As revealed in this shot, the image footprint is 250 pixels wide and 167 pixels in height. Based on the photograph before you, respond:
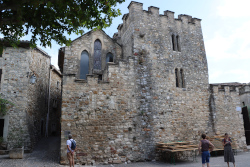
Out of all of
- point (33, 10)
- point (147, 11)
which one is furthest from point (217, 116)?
point (33, 10)

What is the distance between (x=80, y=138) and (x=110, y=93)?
280 cm

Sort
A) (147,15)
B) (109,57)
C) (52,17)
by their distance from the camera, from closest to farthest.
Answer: (52,17), (147,15), (109,57)

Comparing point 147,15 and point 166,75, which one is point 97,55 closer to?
point 147,15

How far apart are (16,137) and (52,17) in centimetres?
931

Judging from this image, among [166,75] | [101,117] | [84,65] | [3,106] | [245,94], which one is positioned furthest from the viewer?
[245,94]

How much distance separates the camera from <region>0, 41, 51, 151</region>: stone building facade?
484 inches

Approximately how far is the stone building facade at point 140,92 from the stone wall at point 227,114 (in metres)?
0.07

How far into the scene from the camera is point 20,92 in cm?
1271

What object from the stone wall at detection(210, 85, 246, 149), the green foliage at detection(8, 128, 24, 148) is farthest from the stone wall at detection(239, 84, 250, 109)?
the green foliage at detection(8, 128, 24, 148)

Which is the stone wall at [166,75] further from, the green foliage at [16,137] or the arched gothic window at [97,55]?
the green foliage at [16,137]

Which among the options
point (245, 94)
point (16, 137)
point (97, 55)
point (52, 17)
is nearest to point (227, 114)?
point (245, 94)

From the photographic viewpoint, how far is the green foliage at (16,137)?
12.0 meters

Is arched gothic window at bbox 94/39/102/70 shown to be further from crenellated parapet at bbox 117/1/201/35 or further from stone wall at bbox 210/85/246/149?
stone wall at bbox 210/85/246/149

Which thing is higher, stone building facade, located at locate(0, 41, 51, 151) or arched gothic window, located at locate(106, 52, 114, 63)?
arched gothic window, located at locate(106, 52, 114, 63)
